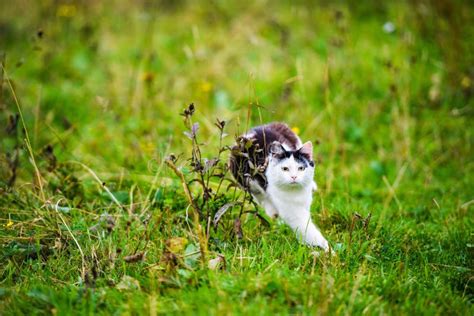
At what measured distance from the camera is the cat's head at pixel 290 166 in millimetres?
3168

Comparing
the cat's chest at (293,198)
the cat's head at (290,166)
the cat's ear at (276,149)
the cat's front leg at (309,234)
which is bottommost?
the cat's front leg at (309,234)

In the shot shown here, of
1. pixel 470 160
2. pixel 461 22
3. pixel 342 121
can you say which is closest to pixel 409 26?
pixel 461 22

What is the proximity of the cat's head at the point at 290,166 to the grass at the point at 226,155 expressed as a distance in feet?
1.01

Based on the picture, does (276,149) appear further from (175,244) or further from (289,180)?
(175,244)

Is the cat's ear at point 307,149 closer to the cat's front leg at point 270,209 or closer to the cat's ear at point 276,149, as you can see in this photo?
the cat's ear at point 276,149

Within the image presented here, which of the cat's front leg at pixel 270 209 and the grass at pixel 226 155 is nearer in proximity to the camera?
the grass at pixel 226 155

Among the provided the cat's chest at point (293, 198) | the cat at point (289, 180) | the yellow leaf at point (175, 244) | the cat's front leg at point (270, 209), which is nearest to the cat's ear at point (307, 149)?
the cat at point (289, 180)

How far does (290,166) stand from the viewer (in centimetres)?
317

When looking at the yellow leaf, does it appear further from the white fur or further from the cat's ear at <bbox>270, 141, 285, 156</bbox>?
the cat's ear at <bbox>270, 141, 285, 156</bbox>

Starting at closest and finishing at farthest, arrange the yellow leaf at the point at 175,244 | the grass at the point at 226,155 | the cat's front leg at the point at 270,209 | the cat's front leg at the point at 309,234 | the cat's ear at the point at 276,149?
the grass at the point at 226,155
the yellow leaf at the point at 175,244
the cat's front leg at the point at 309,234
the cat's ear at the point at 276,149
the cat's front leg at the point at 270,209

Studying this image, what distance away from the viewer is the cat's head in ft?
10.4

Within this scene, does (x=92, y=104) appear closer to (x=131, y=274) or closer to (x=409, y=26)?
(x=131, y=274)

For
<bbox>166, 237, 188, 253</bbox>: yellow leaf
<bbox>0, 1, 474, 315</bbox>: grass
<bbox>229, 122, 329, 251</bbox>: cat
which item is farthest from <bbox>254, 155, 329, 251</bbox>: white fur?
<bbox>166, 237, 188, 253</bbox>: yellow leaf

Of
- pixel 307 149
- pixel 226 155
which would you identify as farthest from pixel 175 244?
pixel 226 155
